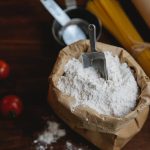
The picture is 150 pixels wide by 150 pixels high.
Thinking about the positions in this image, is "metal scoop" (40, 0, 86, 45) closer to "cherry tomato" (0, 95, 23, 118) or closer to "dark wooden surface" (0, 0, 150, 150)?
"dark wooden surface" (0, 0, 150, 150)

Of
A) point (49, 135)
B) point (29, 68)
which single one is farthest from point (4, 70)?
point (49, 135)

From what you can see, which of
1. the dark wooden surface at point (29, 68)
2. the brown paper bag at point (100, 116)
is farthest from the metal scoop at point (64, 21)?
the brown paper bag at point (100, 116)

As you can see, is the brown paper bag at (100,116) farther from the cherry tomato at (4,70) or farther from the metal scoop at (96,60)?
the cherry tomato at (4,70)

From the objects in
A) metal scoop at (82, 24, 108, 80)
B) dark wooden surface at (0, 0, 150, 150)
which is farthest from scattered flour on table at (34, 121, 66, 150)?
metal scoop at (82, 24, 108, 80)

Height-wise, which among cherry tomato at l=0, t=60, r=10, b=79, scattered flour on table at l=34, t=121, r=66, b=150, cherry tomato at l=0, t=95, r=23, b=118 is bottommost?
scattered flour on table at l=34, t=121, r=66, b=150

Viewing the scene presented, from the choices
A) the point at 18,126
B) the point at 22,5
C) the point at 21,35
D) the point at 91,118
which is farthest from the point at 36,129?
the point at 22,5

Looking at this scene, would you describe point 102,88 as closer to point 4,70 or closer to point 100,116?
point 100,116
